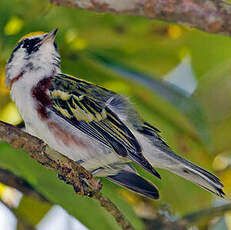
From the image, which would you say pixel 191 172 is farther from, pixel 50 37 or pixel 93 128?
pixel 50 37

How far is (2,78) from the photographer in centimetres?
394

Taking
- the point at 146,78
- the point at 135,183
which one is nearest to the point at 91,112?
the point at 146,78

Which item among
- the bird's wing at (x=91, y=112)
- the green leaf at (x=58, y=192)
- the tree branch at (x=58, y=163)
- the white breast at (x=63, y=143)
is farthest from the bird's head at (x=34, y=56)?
the tree branch at (x=58, y=163)

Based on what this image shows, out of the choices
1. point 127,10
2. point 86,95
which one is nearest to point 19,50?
point 86,95

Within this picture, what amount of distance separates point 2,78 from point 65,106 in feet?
2.71

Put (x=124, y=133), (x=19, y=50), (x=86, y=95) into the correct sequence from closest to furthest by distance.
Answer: (x=124, y=133) → (x=86, y=95) → (x=19, y=50)

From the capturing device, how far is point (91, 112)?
335 centimetres

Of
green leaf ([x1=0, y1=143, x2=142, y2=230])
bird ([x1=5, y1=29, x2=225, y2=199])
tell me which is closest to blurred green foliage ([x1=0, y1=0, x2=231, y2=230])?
green leaf ([x1=0, y1=143, x2=142, y2=230])

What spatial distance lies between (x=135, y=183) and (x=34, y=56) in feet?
3.58

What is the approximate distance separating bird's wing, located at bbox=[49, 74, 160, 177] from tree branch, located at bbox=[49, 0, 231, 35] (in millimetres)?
485

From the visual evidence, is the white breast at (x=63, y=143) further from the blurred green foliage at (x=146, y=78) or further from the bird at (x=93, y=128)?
the blurred green foliage at (x=146, y=78)

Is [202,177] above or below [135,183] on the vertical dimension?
above

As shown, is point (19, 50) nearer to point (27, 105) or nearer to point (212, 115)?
point (27, 105)

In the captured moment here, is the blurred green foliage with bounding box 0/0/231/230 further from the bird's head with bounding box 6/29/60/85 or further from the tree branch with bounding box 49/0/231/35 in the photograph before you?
the tree branch with bounding box 49/0/231/35
